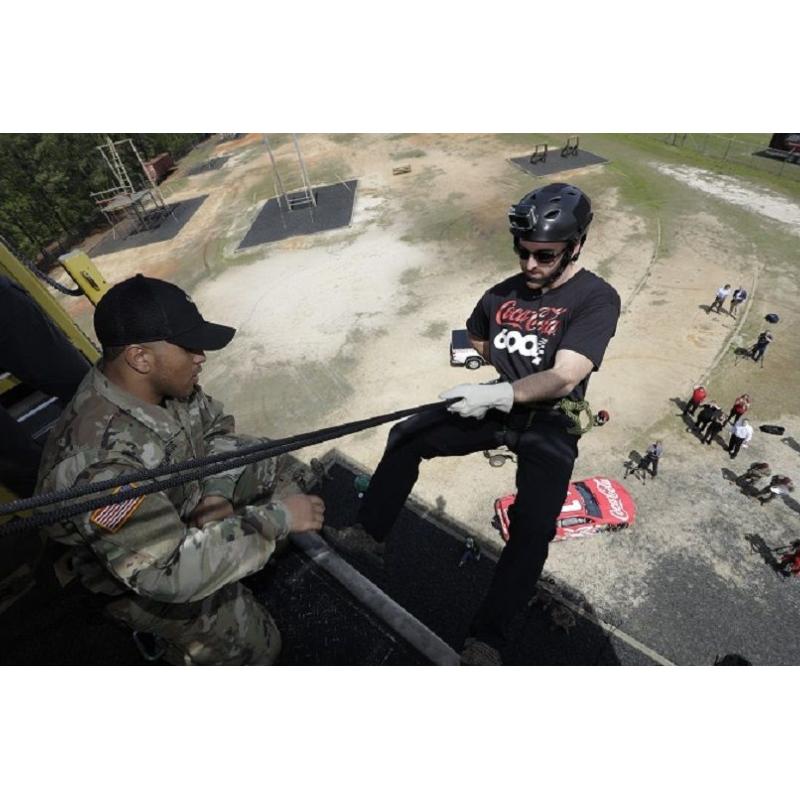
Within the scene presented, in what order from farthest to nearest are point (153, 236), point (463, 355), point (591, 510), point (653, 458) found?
1. point (153, 236)
2. point (463, 355)
3. point (653, 458)
4. point (591, 510)

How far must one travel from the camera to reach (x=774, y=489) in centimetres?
1159

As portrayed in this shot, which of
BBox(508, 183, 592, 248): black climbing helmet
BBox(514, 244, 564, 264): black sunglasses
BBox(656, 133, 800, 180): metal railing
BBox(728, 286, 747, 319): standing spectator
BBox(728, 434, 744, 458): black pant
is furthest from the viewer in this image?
BBox(656, 133, 800, 180): metal railing

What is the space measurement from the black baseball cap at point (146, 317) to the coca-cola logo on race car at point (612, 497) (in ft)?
35.4

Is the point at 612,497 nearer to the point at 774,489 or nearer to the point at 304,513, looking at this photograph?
the point at 774,489

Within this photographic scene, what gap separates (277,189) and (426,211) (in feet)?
48.6

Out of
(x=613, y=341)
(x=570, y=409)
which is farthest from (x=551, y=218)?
(x=613, y=341)

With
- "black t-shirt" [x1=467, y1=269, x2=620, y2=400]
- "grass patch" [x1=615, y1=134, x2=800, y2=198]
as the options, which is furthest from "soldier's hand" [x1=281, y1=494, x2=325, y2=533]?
"grass patch" [x1=615, y1=134, x2=800, y2=198]

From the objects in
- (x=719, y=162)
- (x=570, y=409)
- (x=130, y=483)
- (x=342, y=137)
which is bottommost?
(x=719, y=162)

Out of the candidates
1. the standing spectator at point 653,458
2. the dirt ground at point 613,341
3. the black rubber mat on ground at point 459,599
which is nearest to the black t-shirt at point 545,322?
the black rubber mat on ground at point 459,599

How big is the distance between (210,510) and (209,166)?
52244 millimetres

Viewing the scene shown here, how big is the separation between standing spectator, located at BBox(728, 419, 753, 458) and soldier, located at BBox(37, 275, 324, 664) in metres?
13.8

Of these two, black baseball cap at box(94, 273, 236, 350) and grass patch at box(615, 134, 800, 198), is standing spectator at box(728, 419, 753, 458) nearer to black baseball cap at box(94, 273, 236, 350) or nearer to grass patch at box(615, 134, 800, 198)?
black baseball cap at box(94, 273, 236, 350)

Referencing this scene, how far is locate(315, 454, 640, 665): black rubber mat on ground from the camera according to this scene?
8734 mm

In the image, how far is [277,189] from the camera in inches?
Result: 1437
